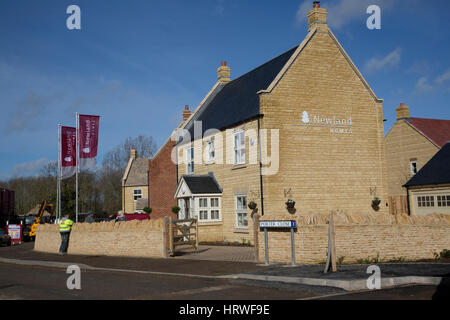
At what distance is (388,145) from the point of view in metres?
39.9

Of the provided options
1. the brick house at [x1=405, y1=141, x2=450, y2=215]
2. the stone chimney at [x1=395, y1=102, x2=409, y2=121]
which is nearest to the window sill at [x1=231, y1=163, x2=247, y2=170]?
the brick house at [x1=405, y1=141, x2=450, y2=215]

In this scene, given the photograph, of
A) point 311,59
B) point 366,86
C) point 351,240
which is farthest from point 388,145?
point 351,240

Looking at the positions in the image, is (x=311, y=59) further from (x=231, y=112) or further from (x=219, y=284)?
(x=219, y=284)

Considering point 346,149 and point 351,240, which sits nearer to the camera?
point 351,240

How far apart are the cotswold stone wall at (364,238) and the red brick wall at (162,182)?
58.3ft

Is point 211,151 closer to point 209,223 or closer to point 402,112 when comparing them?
point 209,223

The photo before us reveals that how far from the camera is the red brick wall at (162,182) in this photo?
3216 centimetres

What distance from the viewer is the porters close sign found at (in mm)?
14281

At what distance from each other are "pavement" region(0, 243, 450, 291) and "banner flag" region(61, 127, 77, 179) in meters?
8.21

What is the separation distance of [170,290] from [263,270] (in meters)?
3.49

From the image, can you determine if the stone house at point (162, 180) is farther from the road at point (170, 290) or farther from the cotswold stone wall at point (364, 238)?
the road at point (170, 290)

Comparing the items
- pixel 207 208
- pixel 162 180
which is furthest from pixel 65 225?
pixel 162 180
